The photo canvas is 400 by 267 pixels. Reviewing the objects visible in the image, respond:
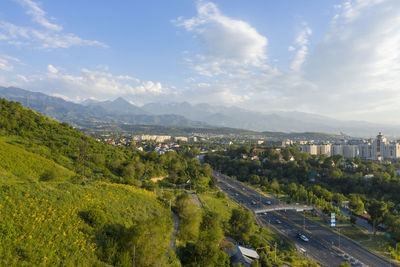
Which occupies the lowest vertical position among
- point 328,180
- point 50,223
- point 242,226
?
point 328,180

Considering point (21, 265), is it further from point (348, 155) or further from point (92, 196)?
point (348, 155)

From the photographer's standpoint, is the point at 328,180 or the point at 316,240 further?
the point at 328,180

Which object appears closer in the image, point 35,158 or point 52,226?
point 52,226

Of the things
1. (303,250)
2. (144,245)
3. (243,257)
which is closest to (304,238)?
(303,250)

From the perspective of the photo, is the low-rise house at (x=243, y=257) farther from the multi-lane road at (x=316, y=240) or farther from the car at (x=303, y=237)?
the car at (x=303, y=237)

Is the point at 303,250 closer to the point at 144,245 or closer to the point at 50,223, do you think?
the point at 144,245

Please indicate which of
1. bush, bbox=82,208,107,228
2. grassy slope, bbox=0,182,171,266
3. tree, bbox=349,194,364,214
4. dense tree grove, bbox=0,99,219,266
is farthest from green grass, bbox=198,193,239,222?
tree, bbox=349,194,364,214

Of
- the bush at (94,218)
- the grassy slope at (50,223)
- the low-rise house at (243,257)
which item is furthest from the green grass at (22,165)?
the low-rise house at (243,257)

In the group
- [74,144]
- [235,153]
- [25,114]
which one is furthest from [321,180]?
[25,114]
